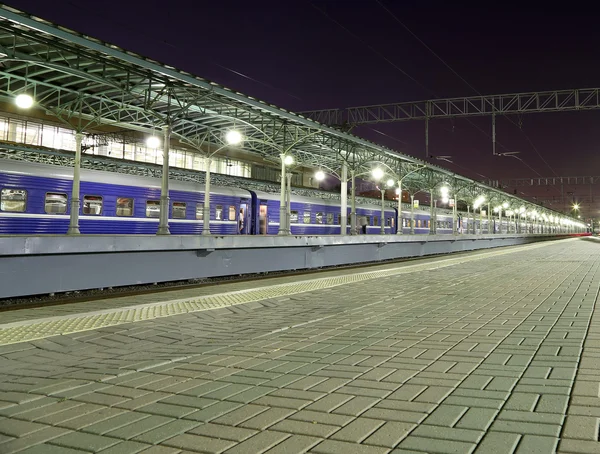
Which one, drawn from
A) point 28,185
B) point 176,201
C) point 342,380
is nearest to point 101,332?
point 342,380

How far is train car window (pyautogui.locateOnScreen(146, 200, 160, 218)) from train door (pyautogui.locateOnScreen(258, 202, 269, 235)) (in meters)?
6.95

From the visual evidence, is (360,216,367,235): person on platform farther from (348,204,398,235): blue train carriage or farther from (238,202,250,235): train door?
(238,202,250,235): train door

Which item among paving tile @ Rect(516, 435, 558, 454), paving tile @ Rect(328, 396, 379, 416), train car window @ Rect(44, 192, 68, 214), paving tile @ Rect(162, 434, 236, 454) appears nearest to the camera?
paving tile @ Rect(516, 435, 558, 454)

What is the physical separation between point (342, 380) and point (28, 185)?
14089 millimetres

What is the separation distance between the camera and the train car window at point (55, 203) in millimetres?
15469

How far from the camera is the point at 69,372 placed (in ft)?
14.8

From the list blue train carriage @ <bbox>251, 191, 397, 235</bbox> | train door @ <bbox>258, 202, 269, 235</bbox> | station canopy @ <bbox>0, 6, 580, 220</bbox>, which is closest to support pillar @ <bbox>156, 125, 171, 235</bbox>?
station canopy @ <bbox>0, 6, 580, 220</bbox>

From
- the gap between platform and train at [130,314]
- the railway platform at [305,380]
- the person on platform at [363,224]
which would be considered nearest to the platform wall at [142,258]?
the railway platform at [305,380]

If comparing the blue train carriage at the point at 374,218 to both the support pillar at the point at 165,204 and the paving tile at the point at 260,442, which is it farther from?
the paving tile at the point at 260,442

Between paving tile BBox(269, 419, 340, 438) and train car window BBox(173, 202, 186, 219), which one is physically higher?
train car window BBox(173, 202, 186, 219)

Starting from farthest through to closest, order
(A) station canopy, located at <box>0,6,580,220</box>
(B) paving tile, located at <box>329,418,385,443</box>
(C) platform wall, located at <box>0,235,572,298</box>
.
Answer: (A) station canopy, located at <box>0,6,580,220</box> < (C) platform wall, located at <box>0,235,572,298</box> < (B) paving tile, located at <box>329,418,385,443</box>

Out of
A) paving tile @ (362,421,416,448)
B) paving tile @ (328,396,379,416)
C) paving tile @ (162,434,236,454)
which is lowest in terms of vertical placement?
paving tile @ (162,434,236,454)

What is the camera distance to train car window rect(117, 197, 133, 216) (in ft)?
57.0

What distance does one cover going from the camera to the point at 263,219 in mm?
25016
